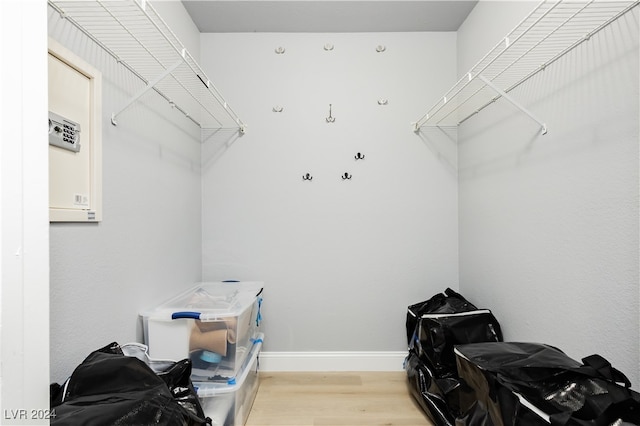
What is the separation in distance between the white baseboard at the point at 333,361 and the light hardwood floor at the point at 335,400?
0.04 metres

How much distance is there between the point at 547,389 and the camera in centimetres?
93

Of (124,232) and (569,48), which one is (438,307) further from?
(124,232)

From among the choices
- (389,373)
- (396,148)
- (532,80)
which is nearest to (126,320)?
(389,373)

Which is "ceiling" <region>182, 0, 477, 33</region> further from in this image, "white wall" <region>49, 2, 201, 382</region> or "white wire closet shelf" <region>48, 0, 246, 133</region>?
"white wire closet shelf" <region>48, 0, 246, 133</region>

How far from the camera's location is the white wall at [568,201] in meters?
1.03

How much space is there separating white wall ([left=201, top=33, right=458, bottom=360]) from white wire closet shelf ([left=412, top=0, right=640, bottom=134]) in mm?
462

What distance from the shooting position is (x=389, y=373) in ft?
7.22

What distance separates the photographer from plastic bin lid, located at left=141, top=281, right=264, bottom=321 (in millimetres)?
1385

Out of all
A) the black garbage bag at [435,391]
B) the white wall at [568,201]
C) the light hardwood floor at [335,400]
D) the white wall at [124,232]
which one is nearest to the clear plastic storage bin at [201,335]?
the white wall at [124,232]

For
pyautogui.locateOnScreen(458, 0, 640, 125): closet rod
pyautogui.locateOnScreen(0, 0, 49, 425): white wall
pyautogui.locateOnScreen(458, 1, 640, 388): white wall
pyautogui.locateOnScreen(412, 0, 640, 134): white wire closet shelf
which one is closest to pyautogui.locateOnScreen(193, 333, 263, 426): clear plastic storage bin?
pyautogui.locateOnScreen(0, 0, 49, 425): white wall

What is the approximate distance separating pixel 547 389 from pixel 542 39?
1.21 metres

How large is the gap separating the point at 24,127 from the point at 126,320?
1.15 metres

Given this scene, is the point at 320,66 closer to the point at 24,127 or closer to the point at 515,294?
the point at 515,294

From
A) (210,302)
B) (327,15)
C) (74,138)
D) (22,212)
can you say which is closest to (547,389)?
(22,212)
